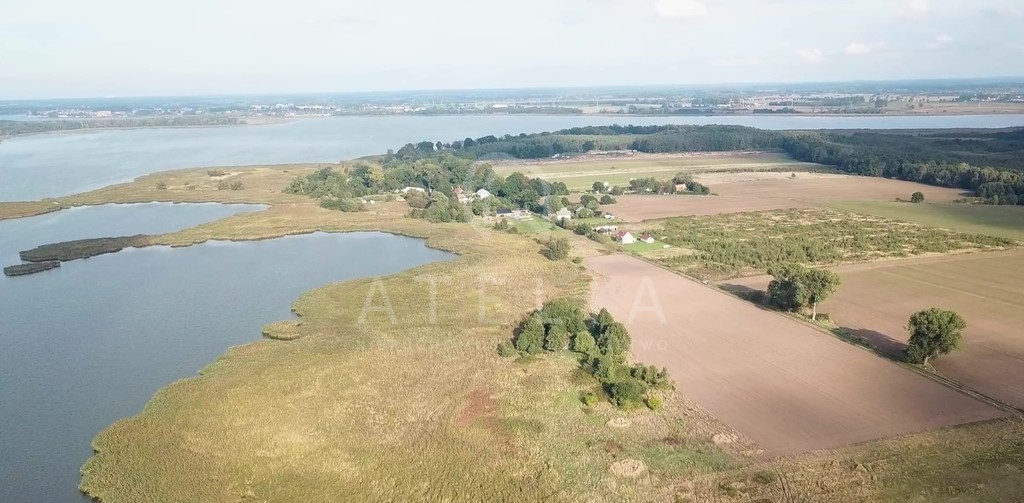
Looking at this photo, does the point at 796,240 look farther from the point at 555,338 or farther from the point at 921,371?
the point at 555,338

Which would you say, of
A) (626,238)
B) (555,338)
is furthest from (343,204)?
(555,338)

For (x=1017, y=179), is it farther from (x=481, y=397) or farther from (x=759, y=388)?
(x=481, y=397)

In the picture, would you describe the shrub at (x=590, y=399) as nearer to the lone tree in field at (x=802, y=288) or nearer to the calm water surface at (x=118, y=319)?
the lone tree in field at (x=802, y=288)

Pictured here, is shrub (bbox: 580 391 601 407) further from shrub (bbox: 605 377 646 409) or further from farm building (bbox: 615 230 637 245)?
farm building (bbox: 615 230 637 245)

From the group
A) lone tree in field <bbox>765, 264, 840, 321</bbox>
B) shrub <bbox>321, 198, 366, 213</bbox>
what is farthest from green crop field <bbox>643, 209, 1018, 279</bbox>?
shrub <bbox>321, 198, 366, 213</bbox>

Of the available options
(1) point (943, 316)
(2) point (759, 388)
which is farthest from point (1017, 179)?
(2) point (759, 388)

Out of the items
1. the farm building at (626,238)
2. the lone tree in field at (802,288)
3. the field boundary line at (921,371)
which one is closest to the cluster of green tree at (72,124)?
the farm building at (626,238)
